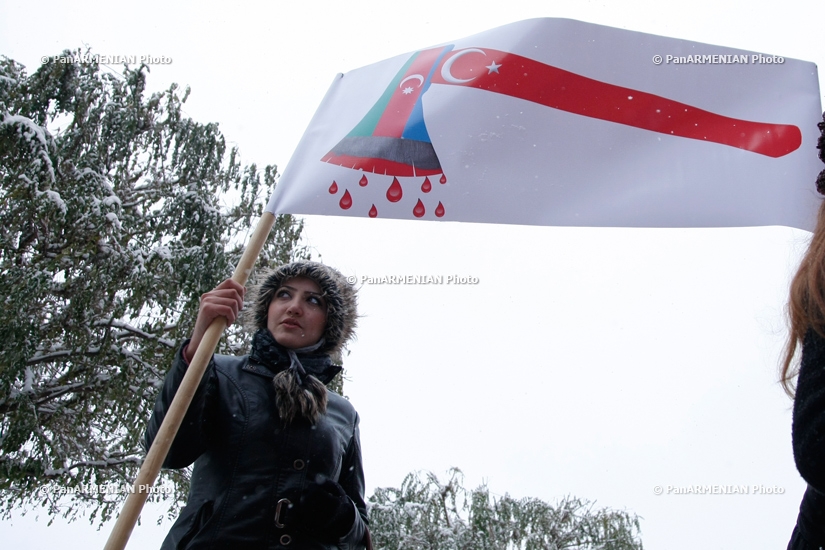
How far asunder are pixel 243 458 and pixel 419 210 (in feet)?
3.08

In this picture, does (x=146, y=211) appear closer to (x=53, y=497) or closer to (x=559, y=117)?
(x=53, y=497)

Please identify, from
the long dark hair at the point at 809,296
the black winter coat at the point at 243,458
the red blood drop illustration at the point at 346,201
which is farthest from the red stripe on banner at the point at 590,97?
the long dark hair at the point at 809,296

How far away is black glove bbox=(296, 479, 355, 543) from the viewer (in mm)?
2004

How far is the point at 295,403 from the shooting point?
2.12 metres

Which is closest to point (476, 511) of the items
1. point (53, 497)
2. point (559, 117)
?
point (53, 497)

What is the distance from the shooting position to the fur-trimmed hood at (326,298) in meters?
2.49

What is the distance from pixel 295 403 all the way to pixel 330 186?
27.6 inches

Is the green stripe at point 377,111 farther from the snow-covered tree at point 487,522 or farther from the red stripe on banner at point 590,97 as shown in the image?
the snow-covered tree at point 487,522

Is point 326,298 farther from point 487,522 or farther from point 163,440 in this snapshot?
point 487,522

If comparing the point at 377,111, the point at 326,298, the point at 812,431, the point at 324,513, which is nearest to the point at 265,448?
the point at 324,513

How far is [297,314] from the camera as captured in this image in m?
2.42

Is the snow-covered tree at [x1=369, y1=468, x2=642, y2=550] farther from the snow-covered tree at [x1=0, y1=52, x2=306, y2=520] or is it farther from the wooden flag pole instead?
the wooden flag pole

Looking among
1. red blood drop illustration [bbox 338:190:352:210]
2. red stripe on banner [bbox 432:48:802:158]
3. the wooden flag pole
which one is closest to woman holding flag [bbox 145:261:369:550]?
the wooden flag pole

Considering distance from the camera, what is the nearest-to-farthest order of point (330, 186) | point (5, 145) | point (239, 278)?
point (239, 278) → point (330, 186) → point (5, 145)
